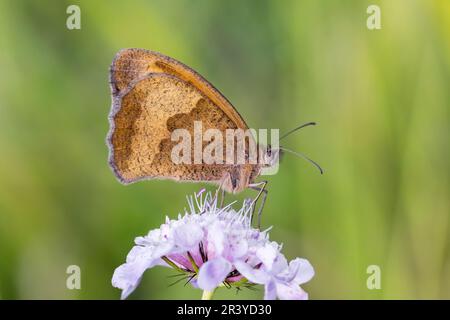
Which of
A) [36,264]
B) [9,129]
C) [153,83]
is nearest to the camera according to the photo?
[153,83]

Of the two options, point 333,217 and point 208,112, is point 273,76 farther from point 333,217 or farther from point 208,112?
point 208,112

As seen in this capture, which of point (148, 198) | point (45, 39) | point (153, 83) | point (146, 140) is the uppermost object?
point (45, 39)

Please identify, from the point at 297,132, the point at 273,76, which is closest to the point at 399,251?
the point at 297,132

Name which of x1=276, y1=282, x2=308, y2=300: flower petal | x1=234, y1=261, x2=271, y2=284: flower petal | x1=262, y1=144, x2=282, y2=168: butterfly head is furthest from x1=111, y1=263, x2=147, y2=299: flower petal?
x1=262, y1=144, x2=282, y2=168: butterfly head

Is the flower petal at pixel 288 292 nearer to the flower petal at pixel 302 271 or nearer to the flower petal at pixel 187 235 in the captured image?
the flower petal at pixel 302 271

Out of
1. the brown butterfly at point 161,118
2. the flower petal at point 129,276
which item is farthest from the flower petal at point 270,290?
the brown butterfly at point 161,118

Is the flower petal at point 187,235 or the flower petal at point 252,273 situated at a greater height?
the flower petal at point 187,235

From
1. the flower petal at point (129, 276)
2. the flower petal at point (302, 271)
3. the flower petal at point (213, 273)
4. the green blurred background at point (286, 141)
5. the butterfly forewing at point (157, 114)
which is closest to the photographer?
the flower petal at point (213, 273)
